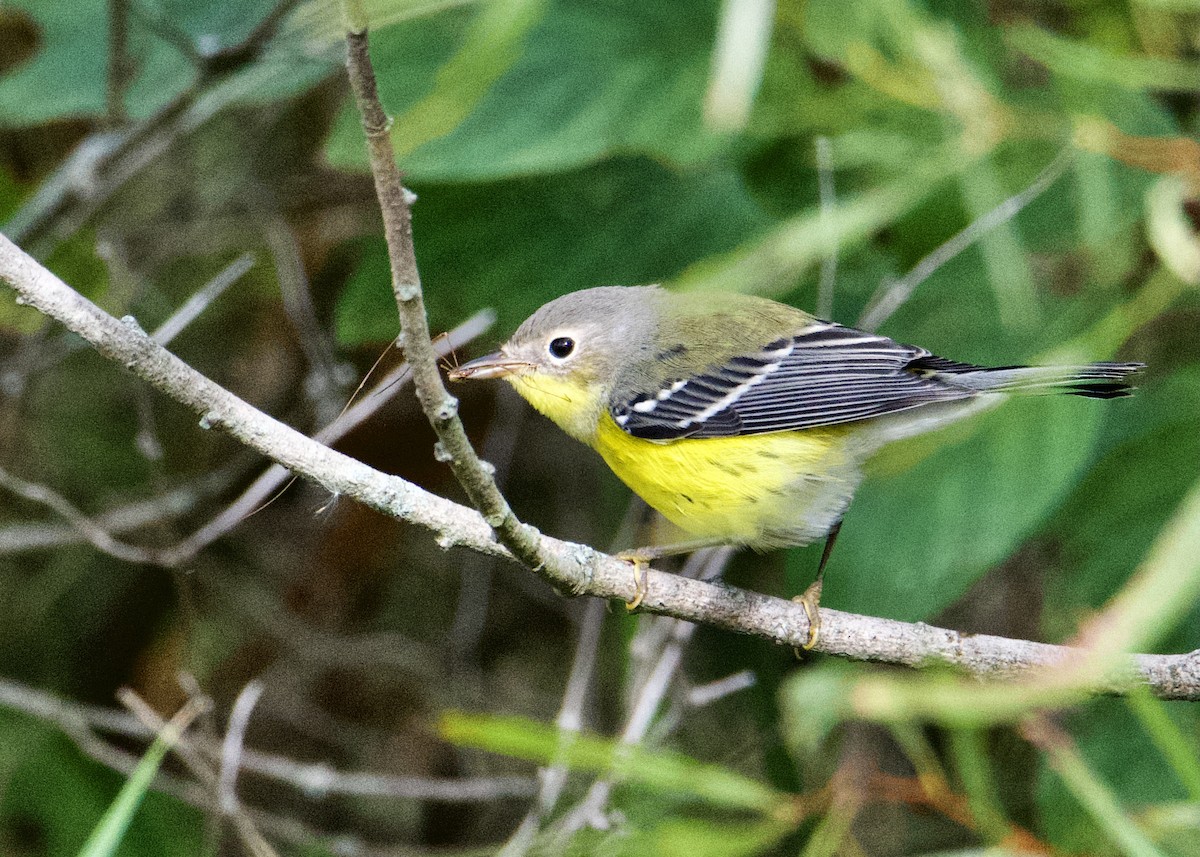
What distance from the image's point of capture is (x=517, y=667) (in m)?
3.62

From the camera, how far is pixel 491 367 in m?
2.38

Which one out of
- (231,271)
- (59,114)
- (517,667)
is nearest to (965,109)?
(231,271)

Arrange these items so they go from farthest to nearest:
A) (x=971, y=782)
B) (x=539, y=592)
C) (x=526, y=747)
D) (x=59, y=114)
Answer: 1. (x=539, y=592)
2. (x=59, y=114)
3. (x=971, y=782)
4. (x=526, y=747)

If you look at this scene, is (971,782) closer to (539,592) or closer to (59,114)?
(539,592)

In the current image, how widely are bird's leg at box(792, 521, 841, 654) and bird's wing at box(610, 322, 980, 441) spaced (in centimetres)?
22

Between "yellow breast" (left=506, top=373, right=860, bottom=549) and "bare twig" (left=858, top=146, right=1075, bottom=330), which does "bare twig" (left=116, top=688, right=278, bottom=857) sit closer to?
"yellow breast" (left=506, top=373, right=860, bottom=549)

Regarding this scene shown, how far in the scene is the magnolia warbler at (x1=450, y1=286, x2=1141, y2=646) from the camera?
221 centimetres


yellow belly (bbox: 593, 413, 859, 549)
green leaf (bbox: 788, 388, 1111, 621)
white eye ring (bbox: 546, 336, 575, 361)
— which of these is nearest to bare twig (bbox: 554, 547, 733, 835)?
yellow belly (bbox: 593, 413, 859, 549)

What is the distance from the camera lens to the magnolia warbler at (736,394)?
2.21m

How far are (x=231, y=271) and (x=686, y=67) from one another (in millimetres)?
1011

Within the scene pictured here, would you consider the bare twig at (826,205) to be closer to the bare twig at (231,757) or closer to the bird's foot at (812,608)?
the bird's foot at (812,608)

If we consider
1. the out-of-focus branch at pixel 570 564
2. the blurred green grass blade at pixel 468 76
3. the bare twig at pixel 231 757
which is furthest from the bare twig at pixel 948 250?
the bare twig at pixel 231 757

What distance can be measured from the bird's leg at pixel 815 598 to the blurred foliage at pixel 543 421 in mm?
30

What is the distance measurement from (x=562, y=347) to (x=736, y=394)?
0.38 metres
